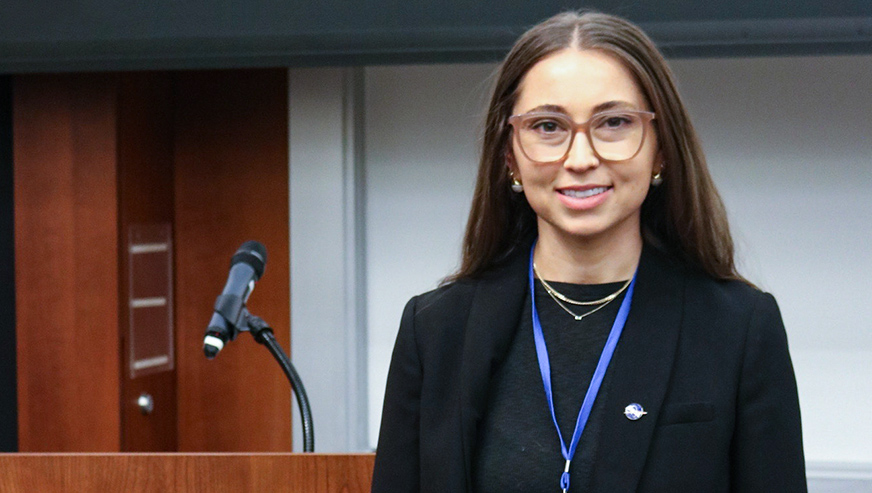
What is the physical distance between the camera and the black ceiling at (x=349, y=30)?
3.85 meters

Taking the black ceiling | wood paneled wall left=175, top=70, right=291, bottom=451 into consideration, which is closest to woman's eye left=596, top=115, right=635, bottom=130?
the black ceiling

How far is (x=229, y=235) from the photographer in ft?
16.3

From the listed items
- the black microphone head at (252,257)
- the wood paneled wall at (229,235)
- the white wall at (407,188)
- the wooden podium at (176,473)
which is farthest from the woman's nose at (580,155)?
the wood paneled wall at (229,235)

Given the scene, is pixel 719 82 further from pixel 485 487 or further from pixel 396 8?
pixel 485 487

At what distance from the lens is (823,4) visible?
12.5 feet

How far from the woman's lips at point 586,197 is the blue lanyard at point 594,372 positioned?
0.16 m

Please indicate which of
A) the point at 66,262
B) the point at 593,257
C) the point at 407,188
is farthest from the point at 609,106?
the point at 66,262

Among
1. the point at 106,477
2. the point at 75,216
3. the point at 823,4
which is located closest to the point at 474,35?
the point at 823,4

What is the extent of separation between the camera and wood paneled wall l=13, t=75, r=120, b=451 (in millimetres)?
4469

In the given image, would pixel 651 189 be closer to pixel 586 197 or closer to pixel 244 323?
pixel 586 197

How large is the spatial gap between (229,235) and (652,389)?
373 centimetres

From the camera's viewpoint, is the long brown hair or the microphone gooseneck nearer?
the long brown hair

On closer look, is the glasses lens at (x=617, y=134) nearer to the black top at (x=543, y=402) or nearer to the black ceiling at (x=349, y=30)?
the black top at (x=543, y=402)

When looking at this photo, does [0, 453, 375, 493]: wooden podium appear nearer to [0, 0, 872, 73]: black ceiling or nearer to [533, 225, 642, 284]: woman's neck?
[533, 225, 642, 284]: woman's neck
